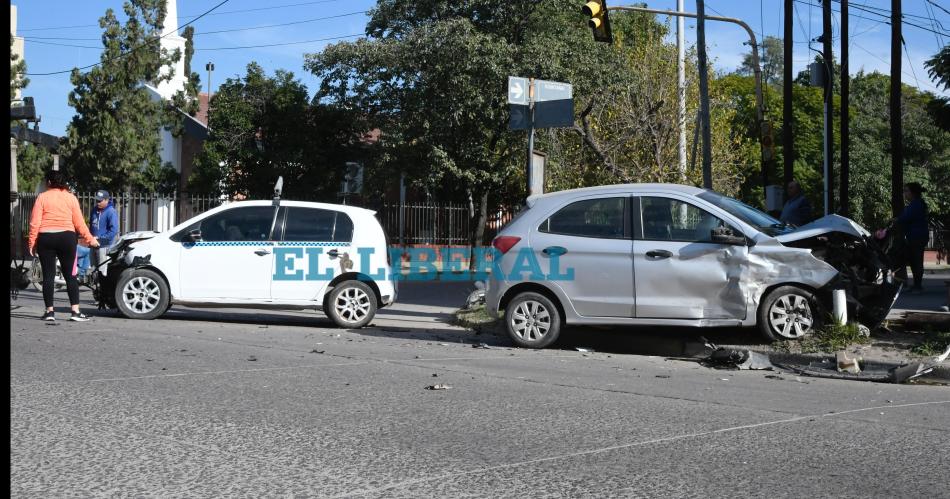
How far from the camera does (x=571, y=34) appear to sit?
98.6 ft

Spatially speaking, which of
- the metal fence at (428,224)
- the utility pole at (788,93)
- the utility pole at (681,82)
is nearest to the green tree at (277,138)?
the metal fence at (428,224)

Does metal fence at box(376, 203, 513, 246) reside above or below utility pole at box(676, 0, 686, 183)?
below

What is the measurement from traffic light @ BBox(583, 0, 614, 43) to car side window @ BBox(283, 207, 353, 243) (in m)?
5.50

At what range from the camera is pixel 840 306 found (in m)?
10.1

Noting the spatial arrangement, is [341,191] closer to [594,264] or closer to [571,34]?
[571,34]

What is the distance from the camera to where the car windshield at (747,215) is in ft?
34.4

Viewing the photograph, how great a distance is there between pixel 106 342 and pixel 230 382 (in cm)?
315

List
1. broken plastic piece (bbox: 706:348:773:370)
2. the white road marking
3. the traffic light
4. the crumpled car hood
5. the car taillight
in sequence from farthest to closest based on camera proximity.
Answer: the traffic light
the car taillight
the crumpled car hood
broken plastic piece (bbox: 706:348:773:370)
the white road marking

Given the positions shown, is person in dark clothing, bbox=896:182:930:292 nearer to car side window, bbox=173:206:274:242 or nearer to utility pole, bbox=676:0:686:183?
car side window, bbox=173:206:274:242

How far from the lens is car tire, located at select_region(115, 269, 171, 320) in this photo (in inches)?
513

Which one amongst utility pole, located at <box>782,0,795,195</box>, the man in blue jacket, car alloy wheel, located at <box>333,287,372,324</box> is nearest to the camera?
car alloy wheel, located at <box>333,287,372,324</box>

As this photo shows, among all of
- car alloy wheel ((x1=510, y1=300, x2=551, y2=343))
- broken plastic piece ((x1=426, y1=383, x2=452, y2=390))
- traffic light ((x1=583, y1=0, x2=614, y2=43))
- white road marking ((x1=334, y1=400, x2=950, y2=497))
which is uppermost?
traffic light ((x1=583, y1=0, x2=614, y2=43))

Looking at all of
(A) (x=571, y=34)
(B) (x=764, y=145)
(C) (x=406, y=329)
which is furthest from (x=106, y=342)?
(A) (x=571, y=34)

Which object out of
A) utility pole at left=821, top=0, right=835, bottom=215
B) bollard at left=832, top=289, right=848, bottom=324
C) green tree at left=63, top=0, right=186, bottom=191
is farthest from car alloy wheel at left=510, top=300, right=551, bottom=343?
green tree at left=63, top=0, right=186, bottom=191
